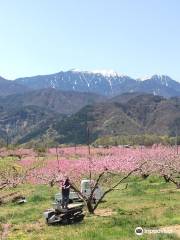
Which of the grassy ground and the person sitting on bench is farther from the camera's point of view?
the person sitting on bench

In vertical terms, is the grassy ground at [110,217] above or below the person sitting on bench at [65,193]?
below

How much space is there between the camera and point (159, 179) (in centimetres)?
5553

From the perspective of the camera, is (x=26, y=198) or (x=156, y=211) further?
(x=26, y=198)

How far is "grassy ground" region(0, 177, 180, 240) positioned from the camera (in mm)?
23281

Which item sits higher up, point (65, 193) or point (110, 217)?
point (65, 193)

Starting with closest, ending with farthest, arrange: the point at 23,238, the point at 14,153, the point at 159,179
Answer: the point at 23,238 → the point at 159,179 → the point at 14,153

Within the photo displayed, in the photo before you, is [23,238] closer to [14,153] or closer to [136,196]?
[136,196]

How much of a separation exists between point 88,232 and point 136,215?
6428mm

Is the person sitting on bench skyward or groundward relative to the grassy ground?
skyward

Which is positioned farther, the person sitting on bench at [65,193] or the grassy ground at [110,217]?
the person sitting on bench at [65,193]

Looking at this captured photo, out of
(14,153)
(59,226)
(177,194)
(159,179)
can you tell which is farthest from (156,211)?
(14,153)

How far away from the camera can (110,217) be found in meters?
28.5

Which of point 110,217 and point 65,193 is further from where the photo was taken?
point 110,217

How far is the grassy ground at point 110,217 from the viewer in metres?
23.3
